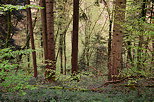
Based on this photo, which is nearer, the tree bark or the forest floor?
the forest floor

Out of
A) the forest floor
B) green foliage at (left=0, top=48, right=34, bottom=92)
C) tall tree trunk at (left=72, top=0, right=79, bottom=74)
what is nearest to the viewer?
green foliage at (left=0, top=48, right=34, bottom=92)

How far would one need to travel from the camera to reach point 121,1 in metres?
6.26

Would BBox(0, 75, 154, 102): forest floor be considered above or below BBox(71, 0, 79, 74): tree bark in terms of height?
below

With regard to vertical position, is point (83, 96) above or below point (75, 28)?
below

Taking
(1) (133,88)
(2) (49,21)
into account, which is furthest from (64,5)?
(1) (133,88)

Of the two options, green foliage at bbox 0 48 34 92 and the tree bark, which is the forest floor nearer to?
green foliage at bbox 0 48 34 92

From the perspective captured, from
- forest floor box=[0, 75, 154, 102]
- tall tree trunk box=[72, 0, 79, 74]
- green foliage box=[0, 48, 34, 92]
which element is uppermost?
Answer: tall tree trunk box=[72, 0, 79, 74]

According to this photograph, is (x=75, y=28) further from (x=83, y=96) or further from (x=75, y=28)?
(x=83, y=96)

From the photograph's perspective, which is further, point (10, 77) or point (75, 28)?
point (75, 28)

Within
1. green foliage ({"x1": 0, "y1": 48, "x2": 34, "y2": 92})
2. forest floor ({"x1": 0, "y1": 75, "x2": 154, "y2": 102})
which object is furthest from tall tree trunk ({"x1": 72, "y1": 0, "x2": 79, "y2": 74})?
green foliage ({"x1": 0, "y1": 48, "x2": 34, "y2": 92})

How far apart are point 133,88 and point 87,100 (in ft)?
Answer: 9.87

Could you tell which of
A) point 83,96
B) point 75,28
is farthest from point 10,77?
point 75,28

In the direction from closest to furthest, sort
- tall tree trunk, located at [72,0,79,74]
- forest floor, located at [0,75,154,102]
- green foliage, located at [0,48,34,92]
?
green foliage, located at [0,48,34,92]
forest floor, located at [0,75,154,102]
tall tree trunk, located at [72,0,79,74]

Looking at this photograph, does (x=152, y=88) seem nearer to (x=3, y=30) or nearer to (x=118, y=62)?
(x=118, y=62)
